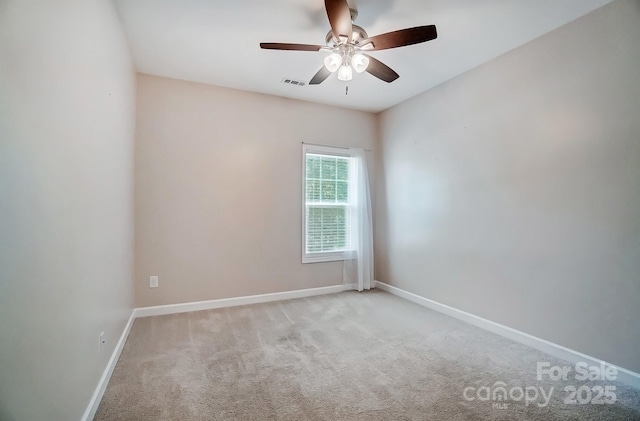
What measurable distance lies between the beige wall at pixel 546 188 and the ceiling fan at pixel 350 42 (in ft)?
4.11

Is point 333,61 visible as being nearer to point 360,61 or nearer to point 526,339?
point 360,61

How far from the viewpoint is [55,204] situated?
1.22 metres

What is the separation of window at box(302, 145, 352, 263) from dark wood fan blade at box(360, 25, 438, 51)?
2045mm

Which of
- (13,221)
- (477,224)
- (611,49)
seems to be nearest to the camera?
(13,221)

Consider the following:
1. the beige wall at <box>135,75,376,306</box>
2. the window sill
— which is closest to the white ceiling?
the beige wall at <box>135,75,376,306</box>

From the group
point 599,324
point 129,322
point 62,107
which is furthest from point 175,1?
point 599,324

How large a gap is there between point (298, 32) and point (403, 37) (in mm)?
959

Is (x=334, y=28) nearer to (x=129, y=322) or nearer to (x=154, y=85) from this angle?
(x=154, y=85)

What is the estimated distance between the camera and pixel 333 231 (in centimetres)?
420

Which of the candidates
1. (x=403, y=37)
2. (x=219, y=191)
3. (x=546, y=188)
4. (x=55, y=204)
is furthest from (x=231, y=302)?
(x=546, y=188)

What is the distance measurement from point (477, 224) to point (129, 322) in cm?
365

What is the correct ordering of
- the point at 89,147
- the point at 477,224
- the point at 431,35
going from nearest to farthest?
1. the point at 89,147
2. the point at 431,35
3. the point at 477,224

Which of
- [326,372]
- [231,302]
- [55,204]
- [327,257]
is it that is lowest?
[326,372]

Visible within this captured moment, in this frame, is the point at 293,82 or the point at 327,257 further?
the point at 327,257
